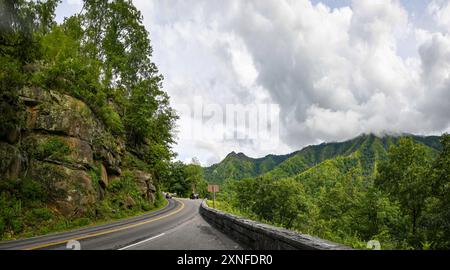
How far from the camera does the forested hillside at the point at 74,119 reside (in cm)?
1366

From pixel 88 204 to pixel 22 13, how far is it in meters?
12.3

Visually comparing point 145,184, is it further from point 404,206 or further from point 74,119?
point 404,206

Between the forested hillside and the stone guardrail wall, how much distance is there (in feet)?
34.9

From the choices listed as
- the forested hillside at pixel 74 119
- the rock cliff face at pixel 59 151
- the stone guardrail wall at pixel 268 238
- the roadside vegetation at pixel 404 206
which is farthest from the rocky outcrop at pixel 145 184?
the stone guardrail wall at pixel 268 238

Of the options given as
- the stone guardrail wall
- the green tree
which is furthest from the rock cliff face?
the green tree

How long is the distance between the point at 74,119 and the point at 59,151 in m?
3.33

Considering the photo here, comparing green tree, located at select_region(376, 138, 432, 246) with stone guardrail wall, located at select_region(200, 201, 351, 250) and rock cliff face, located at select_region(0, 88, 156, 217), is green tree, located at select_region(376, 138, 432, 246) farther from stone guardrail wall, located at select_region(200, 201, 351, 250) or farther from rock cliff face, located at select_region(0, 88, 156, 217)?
rock cliff face, located at select_region(0, 88, 156, 217)

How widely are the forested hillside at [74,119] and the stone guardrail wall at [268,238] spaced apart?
34.9ft

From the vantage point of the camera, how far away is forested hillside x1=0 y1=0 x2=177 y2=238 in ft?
44.8

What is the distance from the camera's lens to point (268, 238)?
638 cm
